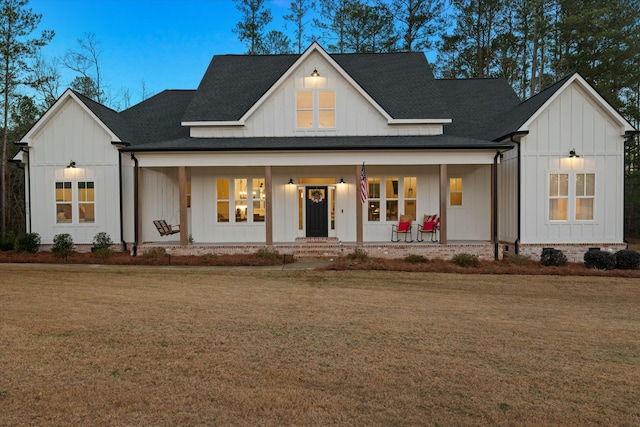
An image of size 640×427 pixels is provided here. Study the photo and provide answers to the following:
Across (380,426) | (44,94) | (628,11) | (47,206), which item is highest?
(628,11)

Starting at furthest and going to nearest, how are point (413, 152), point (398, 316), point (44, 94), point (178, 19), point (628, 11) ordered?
point (178, 19) < point (44, 94) < point (628, 11) < point (413, 152) < point (398, 316)

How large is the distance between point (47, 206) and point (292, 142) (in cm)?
926

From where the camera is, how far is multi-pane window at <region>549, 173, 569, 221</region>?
50.0 feet

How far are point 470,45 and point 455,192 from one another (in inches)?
690

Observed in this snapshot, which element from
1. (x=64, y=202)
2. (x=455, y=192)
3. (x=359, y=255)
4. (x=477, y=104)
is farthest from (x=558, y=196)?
(x=64, y=202)

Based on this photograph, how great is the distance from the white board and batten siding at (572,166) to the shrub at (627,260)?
162 centimetres

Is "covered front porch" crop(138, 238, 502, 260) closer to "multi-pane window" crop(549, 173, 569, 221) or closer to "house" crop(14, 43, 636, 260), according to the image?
"house" crop(14, 43, 636, 260)

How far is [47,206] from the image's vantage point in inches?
633

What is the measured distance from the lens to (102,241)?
15.6m

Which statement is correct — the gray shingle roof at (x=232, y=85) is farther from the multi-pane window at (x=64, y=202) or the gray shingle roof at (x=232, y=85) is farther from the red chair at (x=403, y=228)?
the red chair at (x=403, y=228)

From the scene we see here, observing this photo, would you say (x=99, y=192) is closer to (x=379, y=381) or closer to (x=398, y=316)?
(x=398, y=316)

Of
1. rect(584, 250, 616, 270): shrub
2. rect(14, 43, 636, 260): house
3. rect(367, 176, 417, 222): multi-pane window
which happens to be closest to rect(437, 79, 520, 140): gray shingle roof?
rect(14, 43, 636, 260): house

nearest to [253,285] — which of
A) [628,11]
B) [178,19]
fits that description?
[628,11]

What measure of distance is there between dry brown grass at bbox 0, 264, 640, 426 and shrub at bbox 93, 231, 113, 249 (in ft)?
17.3
